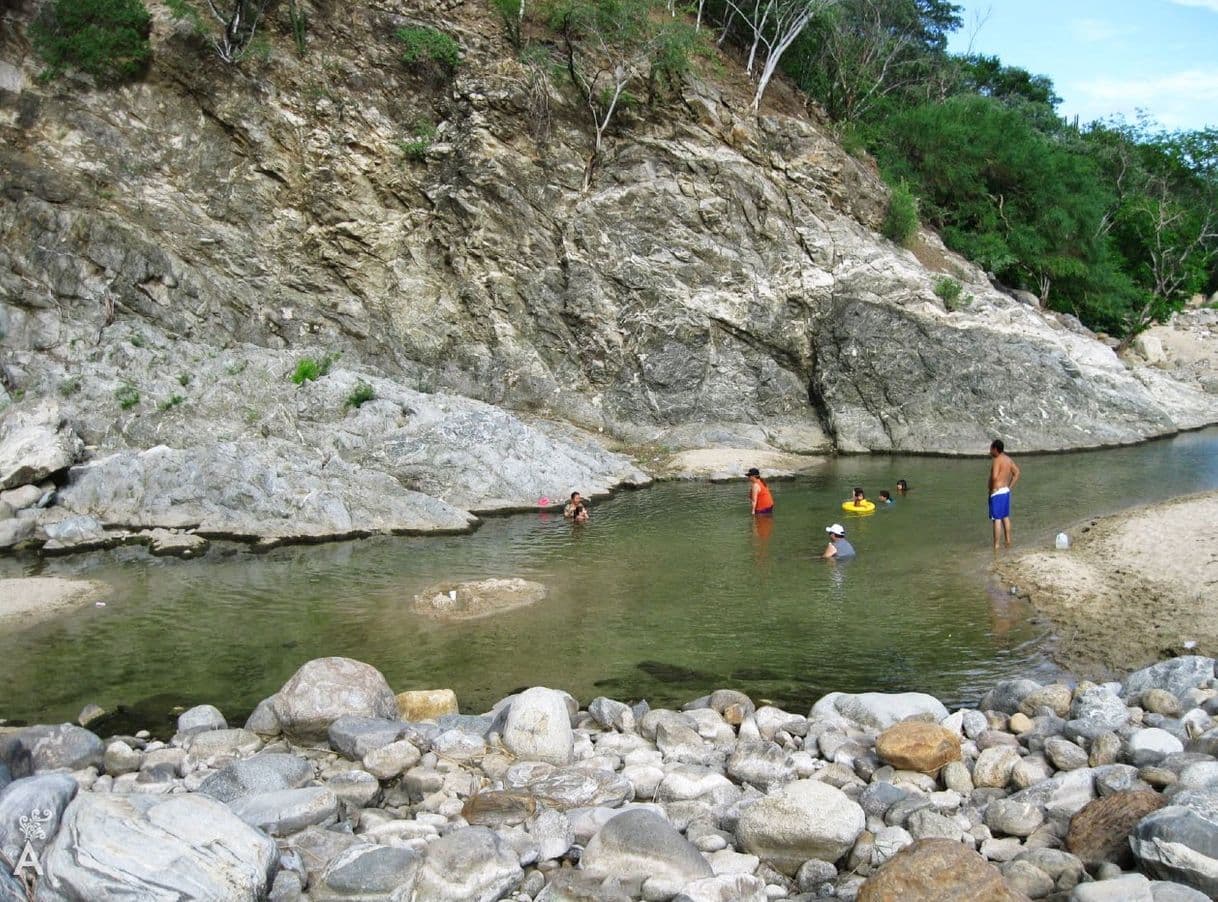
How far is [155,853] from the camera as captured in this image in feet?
17.7

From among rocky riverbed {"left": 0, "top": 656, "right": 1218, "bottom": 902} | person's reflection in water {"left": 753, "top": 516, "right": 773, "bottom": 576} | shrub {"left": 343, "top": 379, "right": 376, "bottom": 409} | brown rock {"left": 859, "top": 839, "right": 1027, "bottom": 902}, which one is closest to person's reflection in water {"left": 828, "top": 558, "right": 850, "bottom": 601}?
person's reflection in water {"left": 753, "top": 516, "right": 773, "bottom": 576}

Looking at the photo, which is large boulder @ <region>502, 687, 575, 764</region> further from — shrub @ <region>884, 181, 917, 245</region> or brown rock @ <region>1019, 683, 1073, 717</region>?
shrub @ <region>884, 181, 917, 245</region>

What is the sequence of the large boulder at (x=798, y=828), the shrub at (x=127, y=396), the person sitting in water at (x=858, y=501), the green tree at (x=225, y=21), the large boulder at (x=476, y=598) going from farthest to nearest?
the green tree at (x=225, y=21)
the shrub at (x=127, y=396)
the person sitting in water at (x=858, y=501)
the large boulder at (x=476, y=598)
the large boulder at (x=798, y=828)

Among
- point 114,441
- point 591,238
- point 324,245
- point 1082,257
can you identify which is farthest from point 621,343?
point 1082,257

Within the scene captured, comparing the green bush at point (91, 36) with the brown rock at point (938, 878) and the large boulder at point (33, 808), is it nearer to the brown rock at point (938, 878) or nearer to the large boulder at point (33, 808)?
the large boulder at point (33, 808)

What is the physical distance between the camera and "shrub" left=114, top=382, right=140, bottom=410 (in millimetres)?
21484

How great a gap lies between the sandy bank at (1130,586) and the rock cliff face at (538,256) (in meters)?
13.8

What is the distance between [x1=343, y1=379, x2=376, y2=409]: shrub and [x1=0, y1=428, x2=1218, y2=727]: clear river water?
5432 mm

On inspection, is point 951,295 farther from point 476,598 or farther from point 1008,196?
point 476,598

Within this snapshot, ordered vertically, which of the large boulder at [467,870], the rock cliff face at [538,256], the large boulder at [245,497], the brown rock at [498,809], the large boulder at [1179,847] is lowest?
the large boulder at [245,497]

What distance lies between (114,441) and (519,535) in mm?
Result: 10097

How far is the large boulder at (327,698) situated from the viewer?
27.7 ft

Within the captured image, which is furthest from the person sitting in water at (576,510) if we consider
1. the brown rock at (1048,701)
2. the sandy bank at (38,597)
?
the brown rock at (1048,701)

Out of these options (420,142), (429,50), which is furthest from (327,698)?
(429,50)
